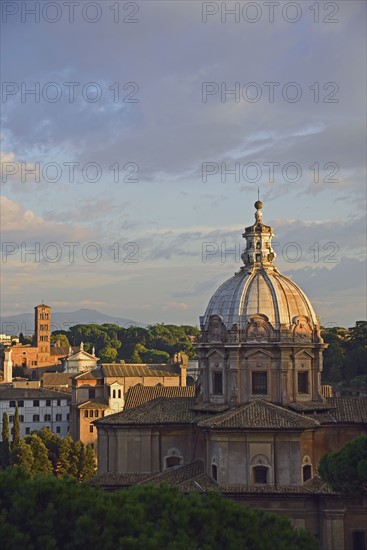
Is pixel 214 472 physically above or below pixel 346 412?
below

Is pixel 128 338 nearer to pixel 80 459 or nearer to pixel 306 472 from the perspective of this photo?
pixel 80 459

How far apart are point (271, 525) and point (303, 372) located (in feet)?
54.5

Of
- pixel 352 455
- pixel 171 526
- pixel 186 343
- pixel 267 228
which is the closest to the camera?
pixel 171 526

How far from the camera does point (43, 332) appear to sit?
146 m

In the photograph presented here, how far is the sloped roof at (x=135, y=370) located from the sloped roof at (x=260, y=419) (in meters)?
46.0

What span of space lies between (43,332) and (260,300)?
351ft

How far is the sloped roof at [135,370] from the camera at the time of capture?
286 ft

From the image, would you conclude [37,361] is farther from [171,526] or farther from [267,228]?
[171,526]

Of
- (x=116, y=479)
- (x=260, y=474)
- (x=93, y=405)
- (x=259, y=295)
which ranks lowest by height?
(x=116, y=479)

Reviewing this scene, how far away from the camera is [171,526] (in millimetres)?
24203

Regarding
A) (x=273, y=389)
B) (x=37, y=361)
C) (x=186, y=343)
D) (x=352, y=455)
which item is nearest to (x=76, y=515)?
(x=352, y=455)

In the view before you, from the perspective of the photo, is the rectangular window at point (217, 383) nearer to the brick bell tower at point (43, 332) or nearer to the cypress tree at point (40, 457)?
the cypress tree at point (40, 457)

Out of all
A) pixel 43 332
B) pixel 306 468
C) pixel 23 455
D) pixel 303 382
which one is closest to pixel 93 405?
pixel 23 455

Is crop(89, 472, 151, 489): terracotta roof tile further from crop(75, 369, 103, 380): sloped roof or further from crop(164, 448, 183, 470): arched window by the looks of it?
crop(75, 369, 103, 380): sloped roof
